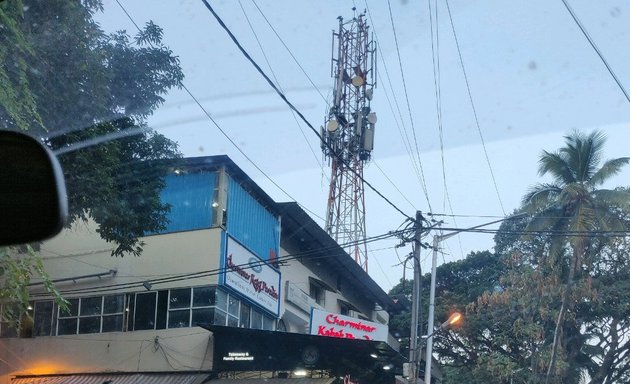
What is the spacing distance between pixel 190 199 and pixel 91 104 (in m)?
6.71

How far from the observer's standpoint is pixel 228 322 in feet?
61.9

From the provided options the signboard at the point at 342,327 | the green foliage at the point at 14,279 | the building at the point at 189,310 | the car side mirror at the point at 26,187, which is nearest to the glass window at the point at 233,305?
the building at the point at 189,310

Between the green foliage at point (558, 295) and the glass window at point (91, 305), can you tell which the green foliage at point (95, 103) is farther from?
the green foliage at point (558, 295)

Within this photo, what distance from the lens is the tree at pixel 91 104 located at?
11602 mm

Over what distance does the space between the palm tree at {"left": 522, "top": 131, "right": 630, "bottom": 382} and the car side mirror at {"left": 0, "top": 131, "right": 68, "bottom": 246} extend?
24.1 m

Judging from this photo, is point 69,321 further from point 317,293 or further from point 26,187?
point 26,187

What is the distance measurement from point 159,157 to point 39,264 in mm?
3266

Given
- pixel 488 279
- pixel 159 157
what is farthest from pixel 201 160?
pixel 488 279

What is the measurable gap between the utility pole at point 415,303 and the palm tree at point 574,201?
818 cm

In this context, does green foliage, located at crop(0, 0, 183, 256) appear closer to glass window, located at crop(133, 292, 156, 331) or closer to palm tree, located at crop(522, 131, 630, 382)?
glass window, located at crop(133, 292, 156, 331)

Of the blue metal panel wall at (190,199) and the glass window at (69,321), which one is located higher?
the blue metal panel wall at (190,199)

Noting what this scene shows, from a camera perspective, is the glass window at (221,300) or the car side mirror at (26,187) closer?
the car side mirror at (26,187)

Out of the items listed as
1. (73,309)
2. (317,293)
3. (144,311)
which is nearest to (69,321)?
(73,309)

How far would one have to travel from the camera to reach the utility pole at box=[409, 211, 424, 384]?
1767 cm
